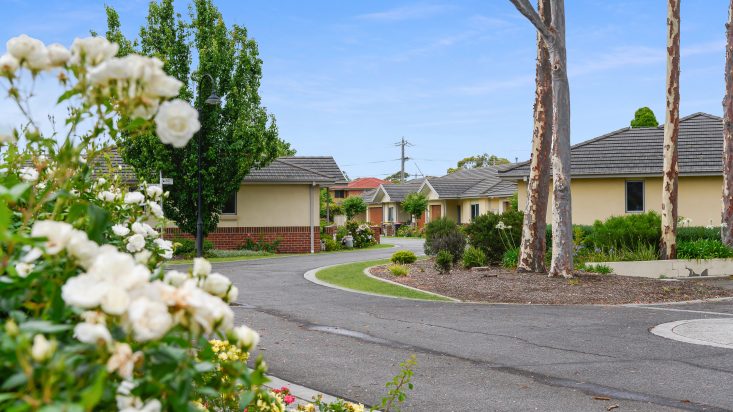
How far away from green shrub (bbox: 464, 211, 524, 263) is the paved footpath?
8.46 m

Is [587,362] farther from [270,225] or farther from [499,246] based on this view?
[270,225]

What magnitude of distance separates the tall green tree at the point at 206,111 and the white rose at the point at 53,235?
94.9 ft

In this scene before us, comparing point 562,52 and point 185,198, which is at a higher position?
point 562,52

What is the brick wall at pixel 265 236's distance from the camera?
3516 cm

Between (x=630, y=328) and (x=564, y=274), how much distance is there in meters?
6.58

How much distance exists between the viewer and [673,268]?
22.1 metres

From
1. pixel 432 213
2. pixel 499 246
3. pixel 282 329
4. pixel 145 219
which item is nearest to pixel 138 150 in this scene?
pixel 499 246

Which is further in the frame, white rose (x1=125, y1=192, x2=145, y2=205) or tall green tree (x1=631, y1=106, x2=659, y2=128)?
tall green tree (x1=631, y1=106, x2=659, y2=128)

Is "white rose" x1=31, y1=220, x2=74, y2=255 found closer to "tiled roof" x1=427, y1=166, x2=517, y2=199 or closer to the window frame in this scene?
the window frame

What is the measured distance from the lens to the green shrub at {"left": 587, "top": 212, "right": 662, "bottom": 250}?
23.5 meters

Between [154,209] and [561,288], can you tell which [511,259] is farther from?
[154,209]

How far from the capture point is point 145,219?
4938mm

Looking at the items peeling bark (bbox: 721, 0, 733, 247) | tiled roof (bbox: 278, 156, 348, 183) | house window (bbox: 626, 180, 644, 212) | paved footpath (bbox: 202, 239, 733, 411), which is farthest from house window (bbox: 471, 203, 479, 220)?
paved footpath (bbox: 202, 239, 733, 411)

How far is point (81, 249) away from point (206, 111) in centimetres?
2985
